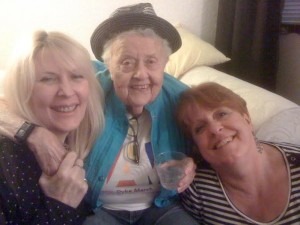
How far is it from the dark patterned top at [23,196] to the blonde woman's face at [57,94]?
0.15 metres

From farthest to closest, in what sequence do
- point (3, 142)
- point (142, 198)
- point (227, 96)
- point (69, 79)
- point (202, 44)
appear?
point (202, 44)
point (142, 198)
point (227, 96)
point (69, 79)
point (3, 142)

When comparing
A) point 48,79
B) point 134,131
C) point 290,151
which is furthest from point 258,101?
point 48,79

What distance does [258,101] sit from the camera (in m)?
1.62

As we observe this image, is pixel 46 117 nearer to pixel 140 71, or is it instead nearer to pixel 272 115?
pixel 140 71

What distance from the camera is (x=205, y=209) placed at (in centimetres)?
129

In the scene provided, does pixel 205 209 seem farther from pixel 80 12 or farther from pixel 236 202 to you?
pixel 80 12

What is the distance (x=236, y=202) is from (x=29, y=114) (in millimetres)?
778

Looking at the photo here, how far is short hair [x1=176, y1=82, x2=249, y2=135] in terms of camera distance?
4.29 ft

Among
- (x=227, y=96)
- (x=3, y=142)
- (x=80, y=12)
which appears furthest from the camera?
(x=80, y=12)

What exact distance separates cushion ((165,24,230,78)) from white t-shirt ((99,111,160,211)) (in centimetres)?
108

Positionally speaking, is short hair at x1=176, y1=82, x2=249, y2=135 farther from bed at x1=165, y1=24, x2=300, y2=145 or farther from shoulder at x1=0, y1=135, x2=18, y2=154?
shoulder at x1=0, y1=135, x2=18, y2=154

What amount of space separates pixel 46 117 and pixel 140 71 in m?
0.39

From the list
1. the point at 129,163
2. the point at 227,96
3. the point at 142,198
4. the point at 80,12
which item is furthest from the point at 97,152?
the point at 80,12

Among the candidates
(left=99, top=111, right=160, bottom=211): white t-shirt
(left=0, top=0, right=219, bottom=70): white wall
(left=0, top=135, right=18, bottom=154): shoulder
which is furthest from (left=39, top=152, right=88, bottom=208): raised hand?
(left=0, top=0, right=219, bottom=70): white wall
